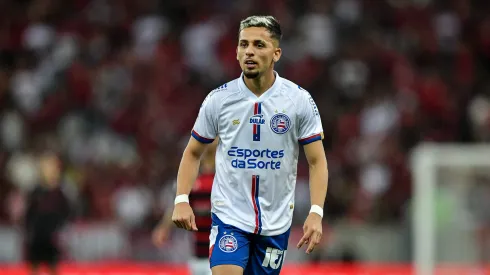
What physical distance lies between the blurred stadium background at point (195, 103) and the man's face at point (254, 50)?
770 cm

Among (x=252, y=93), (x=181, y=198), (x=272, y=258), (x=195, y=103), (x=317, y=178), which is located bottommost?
(x=272, y=258)

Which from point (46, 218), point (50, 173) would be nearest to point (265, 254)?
point (50, 173)

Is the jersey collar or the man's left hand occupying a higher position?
the jersey collar

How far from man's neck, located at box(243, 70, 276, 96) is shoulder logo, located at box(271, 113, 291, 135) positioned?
17 centimetres

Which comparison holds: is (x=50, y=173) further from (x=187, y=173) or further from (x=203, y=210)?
(x=187, y=173)

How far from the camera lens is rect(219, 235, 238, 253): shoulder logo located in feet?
18.8

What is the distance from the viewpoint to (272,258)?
5.87m

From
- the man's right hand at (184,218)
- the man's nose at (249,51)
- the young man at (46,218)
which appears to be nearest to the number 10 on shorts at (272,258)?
the man's right hand at (184,218)

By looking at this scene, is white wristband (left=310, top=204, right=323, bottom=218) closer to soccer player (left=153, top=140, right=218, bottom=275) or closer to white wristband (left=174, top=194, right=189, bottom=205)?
white wristband (left=174, top=194, right=189, bottom=205)

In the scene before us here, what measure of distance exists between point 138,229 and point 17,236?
170 cm

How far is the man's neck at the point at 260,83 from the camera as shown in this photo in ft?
19.1

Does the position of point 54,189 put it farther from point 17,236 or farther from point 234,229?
point 234,229

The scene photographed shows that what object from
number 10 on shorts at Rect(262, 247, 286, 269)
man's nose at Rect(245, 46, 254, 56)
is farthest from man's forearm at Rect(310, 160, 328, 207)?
man's nose at Rect(245, 46, 254, 56)

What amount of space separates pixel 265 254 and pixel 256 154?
0.58 metres
